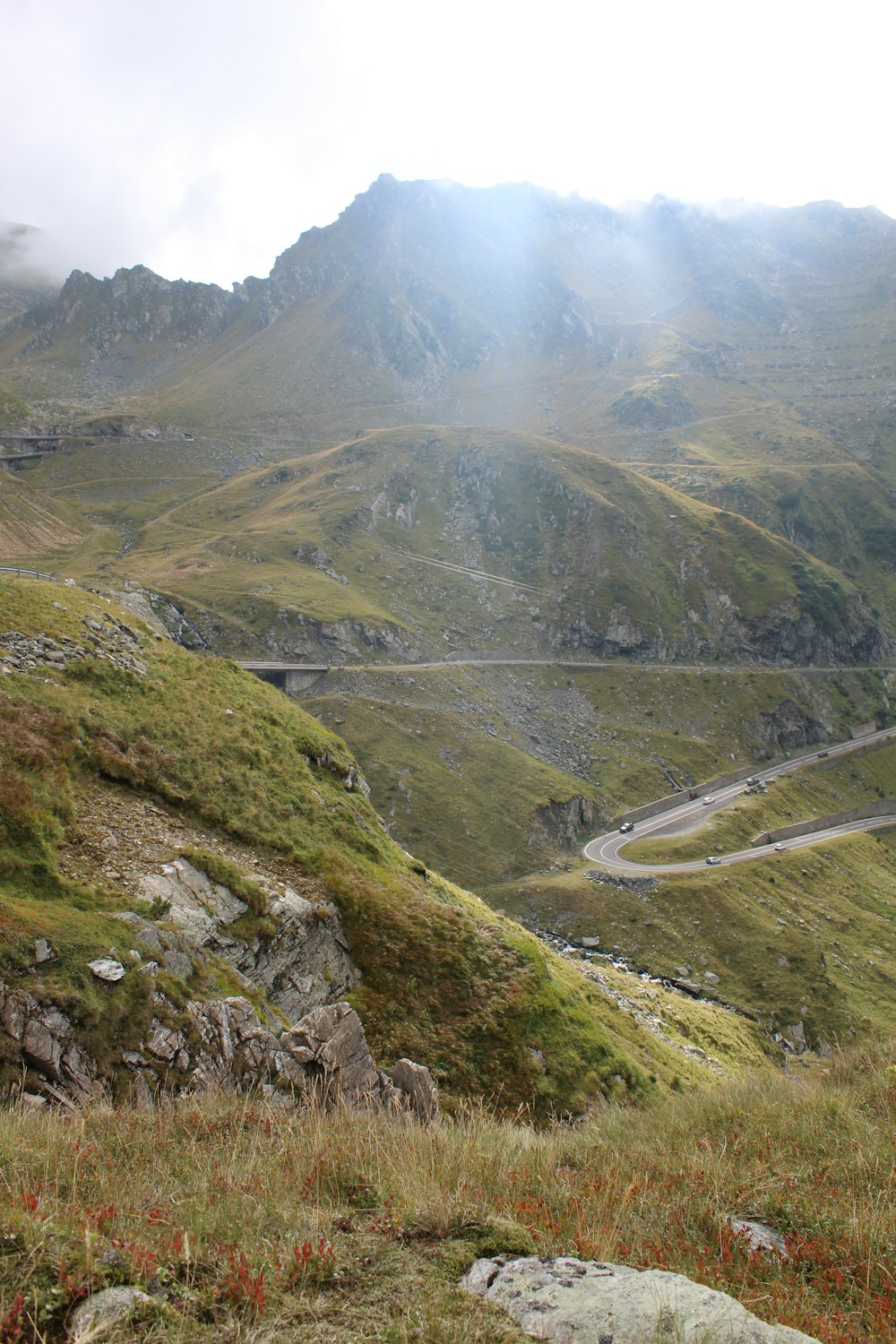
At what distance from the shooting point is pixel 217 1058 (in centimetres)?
1282

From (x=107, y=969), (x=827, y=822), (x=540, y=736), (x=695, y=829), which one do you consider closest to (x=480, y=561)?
(x=540, y=736)

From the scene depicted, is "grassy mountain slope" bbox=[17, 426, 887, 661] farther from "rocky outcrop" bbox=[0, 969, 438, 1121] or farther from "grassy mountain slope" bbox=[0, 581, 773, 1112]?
"rocky outcrop" bbox=[0, 969, 438, 1121]

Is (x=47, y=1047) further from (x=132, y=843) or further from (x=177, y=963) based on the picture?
(x=132, y=843)

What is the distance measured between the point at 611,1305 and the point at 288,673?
8221 centimetres

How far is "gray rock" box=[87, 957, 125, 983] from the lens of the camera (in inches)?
491

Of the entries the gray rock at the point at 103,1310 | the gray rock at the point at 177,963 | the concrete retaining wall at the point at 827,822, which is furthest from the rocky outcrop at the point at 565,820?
the gray rock at the point at 103,1310

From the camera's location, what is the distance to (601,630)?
11944 centimetres

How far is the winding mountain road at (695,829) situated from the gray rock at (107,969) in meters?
61.3

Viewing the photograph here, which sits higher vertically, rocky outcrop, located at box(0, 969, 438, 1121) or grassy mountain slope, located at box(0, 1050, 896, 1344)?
grassy mountain slope, located at box(0, 1050, 896, 1344)

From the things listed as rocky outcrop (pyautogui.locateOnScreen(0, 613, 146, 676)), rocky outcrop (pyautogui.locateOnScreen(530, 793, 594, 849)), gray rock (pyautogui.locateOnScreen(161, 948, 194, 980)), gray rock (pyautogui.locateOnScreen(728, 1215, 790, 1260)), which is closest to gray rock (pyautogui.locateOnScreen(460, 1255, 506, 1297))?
gray rock (pyautogui.locateOnScreen(728, 1215, 790, 1260))

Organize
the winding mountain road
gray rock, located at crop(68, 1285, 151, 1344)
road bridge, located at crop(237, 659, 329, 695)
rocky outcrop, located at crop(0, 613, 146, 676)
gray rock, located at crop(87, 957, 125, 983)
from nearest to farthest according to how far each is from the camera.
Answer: gray rock, located at crop(68, 1285, 151, 1344) → gray rock, located at crop(87, 957, 125, 983) → rocky outcrop, located at crop(0, 613, 146, 676) → the winding mountain road → road bridge, located at crop(237, 659, 329, 695)

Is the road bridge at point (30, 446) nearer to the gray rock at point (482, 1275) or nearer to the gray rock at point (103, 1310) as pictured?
the gray rock at point (103, 1310)

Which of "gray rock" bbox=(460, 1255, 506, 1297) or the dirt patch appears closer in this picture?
"gray rock" bbox=(460, 1255, 506, 1297)

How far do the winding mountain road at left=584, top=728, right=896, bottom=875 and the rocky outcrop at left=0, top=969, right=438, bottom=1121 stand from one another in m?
58.2
